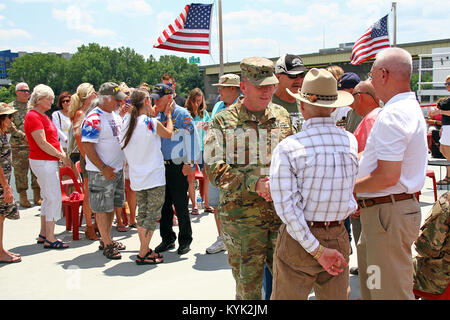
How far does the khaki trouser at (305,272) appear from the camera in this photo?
2311mm

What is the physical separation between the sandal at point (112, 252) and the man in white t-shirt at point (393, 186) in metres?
3.43

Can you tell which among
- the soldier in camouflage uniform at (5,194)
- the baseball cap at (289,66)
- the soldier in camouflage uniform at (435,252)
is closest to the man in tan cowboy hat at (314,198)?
the soldier in camouflage uniform at (435,252)

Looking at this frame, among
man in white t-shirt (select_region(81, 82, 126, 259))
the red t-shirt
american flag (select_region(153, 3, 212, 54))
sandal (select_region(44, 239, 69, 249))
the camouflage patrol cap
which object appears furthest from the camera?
american flag (select_region(153, 3, 212, 54))

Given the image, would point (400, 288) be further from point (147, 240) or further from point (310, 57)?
point (310, 57)

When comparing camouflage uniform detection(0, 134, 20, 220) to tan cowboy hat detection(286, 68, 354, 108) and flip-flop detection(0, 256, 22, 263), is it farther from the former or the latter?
tan cowboy hat detection(286, 68, 354, 108)

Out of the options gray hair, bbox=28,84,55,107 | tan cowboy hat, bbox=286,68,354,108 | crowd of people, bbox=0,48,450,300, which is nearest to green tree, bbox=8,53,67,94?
gray hair, bbox=28,84,55,107

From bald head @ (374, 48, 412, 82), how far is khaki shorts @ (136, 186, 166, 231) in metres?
3.08

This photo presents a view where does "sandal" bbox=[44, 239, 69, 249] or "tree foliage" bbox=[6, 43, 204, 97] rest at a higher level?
"tree foliage" bbox=[6, 43, 204, 97]

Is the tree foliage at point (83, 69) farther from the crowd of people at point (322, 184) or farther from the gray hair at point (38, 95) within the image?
the crowd of people at point (322, 184)

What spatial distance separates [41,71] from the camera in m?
99.6

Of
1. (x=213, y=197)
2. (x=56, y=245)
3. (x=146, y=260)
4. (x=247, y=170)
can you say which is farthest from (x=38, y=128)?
(x=247, y=170)

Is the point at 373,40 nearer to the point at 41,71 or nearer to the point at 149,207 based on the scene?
the point at 149,207

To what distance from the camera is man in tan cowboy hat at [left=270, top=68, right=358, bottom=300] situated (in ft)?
7.36

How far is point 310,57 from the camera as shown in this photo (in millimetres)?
44188
